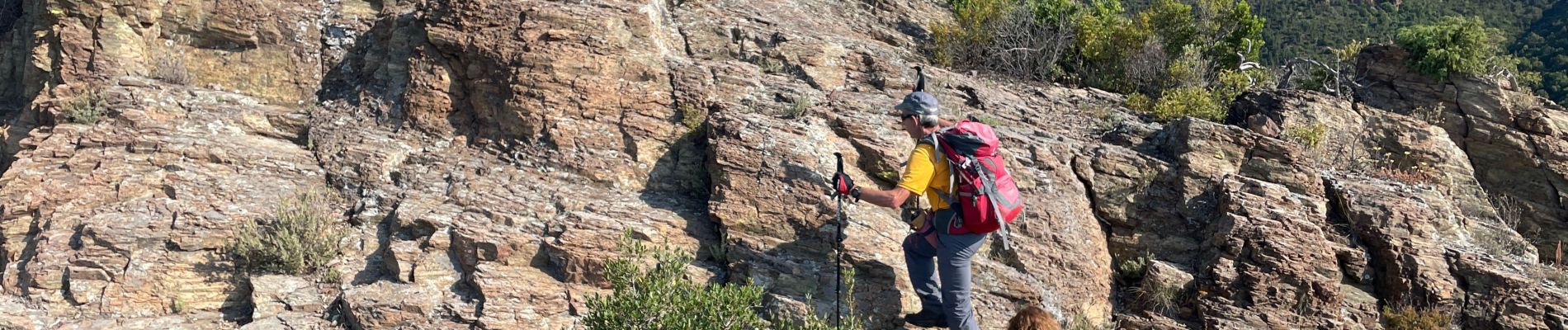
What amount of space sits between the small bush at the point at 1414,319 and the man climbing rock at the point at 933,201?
379 cm

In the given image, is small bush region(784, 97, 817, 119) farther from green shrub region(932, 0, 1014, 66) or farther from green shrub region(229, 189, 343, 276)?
green shrub region(229, 189, 343, 276)

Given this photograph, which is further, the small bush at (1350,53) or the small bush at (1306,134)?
the small bush at (1350,53)

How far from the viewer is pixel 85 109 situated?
8422 millimetres

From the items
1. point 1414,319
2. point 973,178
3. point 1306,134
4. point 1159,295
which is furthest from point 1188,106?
point 973,178

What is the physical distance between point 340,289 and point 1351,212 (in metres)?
8.28

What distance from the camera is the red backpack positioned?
233 inches

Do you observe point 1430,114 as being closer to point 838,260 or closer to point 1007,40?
point 1007,40

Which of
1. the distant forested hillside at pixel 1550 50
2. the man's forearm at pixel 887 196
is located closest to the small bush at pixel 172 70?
the man's forearm at pixel 887 196

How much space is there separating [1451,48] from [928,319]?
862 cm

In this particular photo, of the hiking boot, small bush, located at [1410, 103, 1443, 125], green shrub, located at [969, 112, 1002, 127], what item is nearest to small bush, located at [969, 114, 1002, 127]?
green shrub, located at [969, 112, 1002, 127]

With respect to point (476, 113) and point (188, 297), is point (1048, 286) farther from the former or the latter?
point (188, 297)

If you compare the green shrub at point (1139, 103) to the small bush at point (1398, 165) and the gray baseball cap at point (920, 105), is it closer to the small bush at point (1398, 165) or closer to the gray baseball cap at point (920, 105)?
the small bush at point (1398, 165)

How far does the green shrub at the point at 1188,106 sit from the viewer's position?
995 centimetres

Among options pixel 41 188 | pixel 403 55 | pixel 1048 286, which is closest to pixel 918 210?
pixel 1048 286
